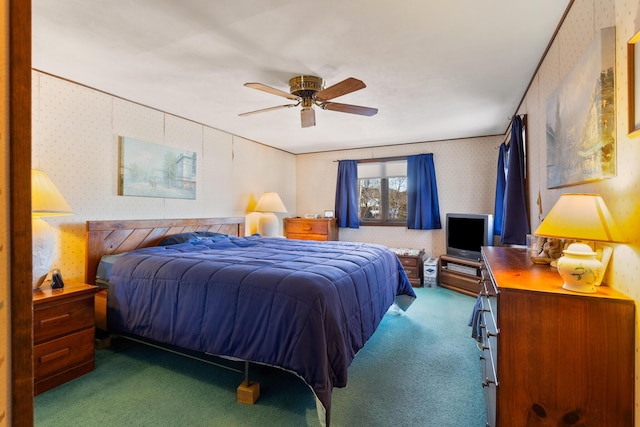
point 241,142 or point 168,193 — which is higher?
point 241,142

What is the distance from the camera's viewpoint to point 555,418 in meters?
1.21

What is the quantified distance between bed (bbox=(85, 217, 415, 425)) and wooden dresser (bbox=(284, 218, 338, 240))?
239 centimetres

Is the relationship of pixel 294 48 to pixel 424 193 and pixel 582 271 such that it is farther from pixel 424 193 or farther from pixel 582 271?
pixel 424 193

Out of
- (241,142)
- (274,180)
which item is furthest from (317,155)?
(241,142)

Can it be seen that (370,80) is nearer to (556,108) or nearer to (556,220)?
(556,108)

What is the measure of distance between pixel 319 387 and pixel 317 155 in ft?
Answer: 16.4

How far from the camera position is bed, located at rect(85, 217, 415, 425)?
1.80 meters

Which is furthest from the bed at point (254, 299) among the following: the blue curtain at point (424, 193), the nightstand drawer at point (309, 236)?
the nightstand drawer at point (309, 236)

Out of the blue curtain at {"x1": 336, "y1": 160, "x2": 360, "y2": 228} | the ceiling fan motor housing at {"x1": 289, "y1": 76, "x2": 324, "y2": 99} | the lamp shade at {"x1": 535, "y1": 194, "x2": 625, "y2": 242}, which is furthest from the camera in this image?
the blue curtain at {"x1": 336, "y1": 160, "x2": 360, "y2": 228}

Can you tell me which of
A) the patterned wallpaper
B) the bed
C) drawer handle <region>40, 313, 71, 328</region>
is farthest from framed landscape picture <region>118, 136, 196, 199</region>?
drawer handle <region>40, 313, 71, 328</region>

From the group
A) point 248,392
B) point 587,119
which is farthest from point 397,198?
point 248,392

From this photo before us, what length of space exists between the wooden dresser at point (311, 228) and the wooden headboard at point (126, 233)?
6.35ft

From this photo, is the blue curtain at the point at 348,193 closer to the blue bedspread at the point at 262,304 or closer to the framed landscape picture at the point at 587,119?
the blue bedspread at the point at 262,304

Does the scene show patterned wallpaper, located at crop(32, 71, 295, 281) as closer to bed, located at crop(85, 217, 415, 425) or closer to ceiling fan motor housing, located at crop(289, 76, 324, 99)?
bed, located at crop(85, 217, 415, 425)
